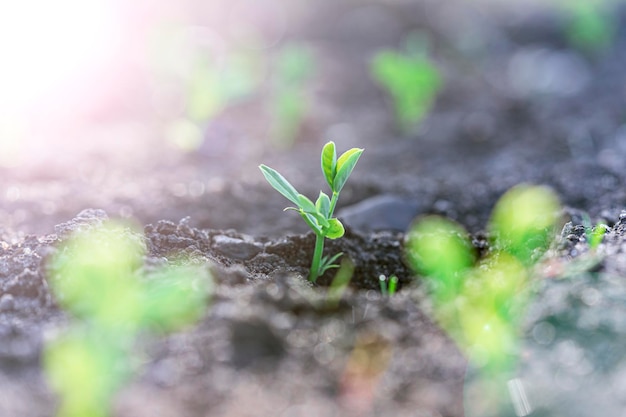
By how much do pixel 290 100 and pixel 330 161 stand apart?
110 inches

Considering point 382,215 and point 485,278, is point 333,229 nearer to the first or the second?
point 485,278

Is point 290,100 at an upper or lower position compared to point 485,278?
upper

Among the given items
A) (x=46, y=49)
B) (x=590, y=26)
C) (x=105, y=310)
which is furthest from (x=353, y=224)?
(x=590, y=26)

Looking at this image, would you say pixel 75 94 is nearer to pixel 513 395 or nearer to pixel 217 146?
pixel 217 146

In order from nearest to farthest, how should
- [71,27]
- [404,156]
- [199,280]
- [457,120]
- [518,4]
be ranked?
1. [199,280]
2. [404,156]
3. [457,120]
4. [71,27]
5. [518,4]

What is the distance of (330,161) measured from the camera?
1.99 metres

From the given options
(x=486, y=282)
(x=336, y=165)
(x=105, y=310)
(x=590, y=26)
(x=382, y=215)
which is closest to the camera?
(x=105, y=310)

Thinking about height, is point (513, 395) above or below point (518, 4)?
below

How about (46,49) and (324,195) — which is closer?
(324,195)

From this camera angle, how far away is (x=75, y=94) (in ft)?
20.0

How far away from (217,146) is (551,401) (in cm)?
361

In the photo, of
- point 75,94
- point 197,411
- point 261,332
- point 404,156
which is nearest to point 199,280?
point 261,332

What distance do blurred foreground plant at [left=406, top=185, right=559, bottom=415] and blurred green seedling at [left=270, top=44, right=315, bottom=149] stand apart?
2.26 meters

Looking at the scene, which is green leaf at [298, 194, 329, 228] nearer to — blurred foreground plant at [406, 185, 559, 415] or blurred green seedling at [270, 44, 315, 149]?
blurred foreground plant at [406, 185, 559, 415]
